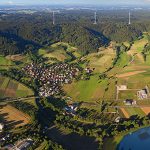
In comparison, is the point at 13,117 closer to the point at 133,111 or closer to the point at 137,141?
the point at 137,141

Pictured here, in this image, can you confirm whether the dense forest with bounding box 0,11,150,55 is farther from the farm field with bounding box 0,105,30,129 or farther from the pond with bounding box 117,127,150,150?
the pond with bounding box 117,127,150,150

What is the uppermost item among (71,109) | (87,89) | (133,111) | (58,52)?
(58,52)

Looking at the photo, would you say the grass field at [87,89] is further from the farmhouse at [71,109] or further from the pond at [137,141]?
the pond at [137,141]

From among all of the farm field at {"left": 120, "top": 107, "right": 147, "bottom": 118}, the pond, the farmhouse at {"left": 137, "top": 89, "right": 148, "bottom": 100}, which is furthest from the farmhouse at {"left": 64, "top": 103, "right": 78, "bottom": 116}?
the farmhouse at {"left": 137, "top": 89, "right": 148, "bottom": 100}

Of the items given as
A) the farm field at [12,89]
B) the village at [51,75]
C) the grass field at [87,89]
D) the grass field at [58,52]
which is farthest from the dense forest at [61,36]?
the grass field at [87,89]

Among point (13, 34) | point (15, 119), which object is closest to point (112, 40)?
point (13, 34)

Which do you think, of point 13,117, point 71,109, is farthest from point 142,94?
point 13,117
